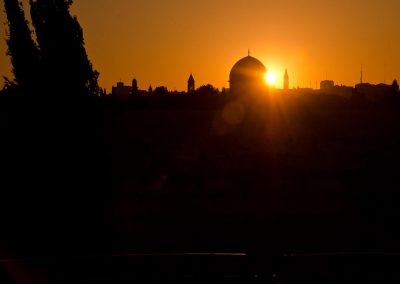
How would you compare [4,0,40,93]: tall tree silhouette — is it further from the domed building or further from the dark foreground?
the domed building

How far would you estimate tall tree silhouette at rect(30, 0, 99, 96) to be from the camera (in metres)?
10.3

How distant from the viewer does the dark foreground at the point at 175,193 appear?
10.1 meters

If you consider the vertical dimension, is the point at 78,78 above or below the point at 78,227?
above

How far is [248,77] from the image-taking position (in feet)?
169

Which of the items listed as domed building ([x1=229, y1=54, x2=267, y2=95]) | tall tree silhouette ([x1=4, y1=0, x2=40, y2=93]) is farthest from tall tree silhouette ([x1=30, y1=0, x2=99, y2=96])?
domed building ([x1=229, y1=54, x2=267, y2=95])

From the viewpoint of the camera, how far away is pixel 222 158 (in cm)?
2908

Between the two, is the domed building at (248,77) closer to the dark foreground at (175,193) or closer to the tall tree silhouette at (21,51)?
the dark foreground at (175,193)

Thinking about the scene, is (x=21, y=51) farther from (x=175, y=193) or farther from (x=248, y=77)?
(x=248, y=77)

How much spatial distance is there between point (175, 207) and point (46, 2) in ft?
24.6

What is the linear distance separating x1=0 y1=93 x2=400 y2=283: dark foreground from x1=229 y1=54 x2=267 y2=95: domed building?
18.0 metres

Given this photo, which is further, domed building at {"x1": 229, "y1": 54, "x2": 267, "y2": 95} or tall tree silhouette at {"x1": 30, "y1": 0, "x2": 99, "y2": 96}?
domed building at {"x1": 229, "y1": 54, "x2": 267, "y2": 95}

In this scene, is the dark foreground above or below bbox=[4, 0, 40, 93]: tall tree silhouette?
below

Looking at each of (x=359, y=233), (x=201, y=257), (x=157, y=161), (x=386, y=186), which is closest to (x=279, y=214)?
(x=359, y=233)

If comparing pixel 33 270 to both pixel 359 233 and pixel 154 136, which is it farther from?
pixel 154 136
